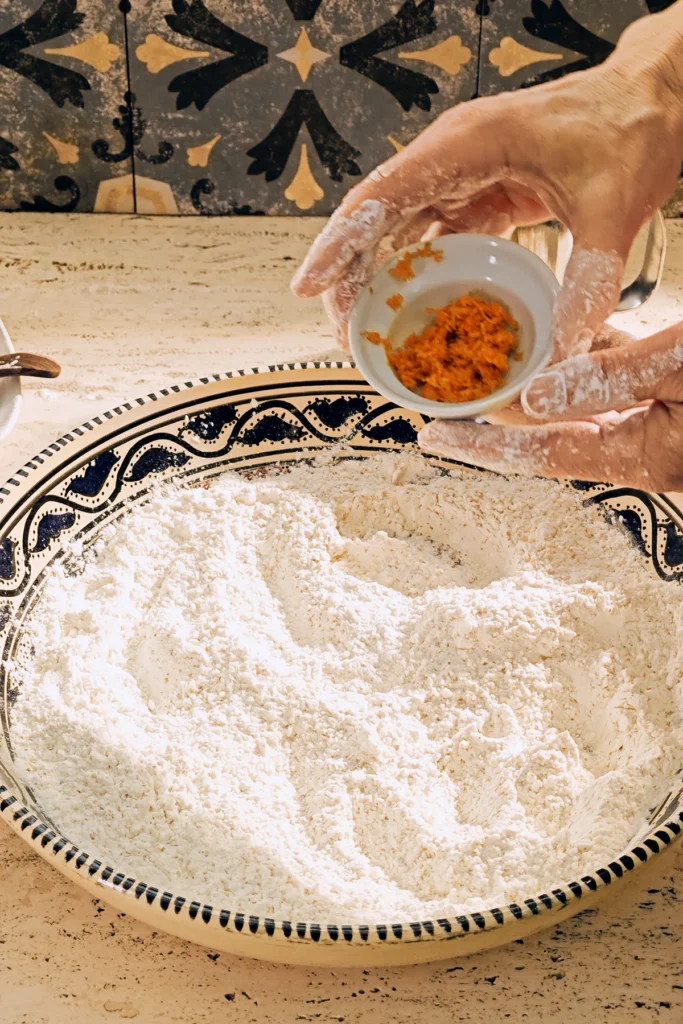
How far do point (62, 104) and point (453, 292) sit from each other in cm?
75

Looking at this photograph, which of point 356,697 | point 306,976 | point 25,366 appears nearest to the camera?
point 306,976

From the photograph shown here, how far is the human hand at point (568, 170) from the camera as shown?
2.45 feet

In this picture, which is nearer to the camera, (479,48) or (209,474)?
(209,474)

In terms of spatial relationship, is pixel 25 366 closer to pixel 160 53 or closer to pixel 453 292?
pixel 453 292

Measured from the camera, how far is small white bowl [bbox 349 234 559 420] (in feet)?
2.61

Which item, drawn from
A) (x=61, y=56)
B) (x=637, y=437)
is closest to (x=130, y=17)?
(x=61, y=56)

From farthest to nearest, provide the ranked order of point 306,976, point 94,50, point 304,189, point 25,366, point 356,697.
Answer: point 304,189
point 94,50
point 25,366
point 356,697
point 306,976

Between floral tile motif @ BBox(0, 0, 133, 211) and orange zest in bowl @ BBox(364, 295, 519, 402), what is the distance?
714 millimetres

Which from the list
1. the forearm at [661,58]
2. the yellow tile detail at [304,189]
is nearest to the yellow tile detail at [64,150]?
the yellow tile detail at [304,189]

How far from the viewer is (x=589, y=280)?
0.73 meters

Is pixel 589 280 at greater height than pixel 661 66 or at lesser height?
lesser

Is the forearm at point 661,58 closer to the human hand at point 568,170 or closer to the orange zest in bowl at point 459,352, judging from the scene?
the human hand at point 568,170

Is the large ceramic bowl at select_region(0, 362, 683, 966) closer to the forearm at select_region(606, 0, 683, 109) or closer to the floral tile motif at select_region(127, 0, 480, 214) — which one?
the forearm at select_region(606, 0, 683, 109)

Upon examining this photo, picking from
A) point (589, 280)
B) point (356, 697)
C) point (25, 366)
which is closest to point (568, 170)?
point (589, 280)
